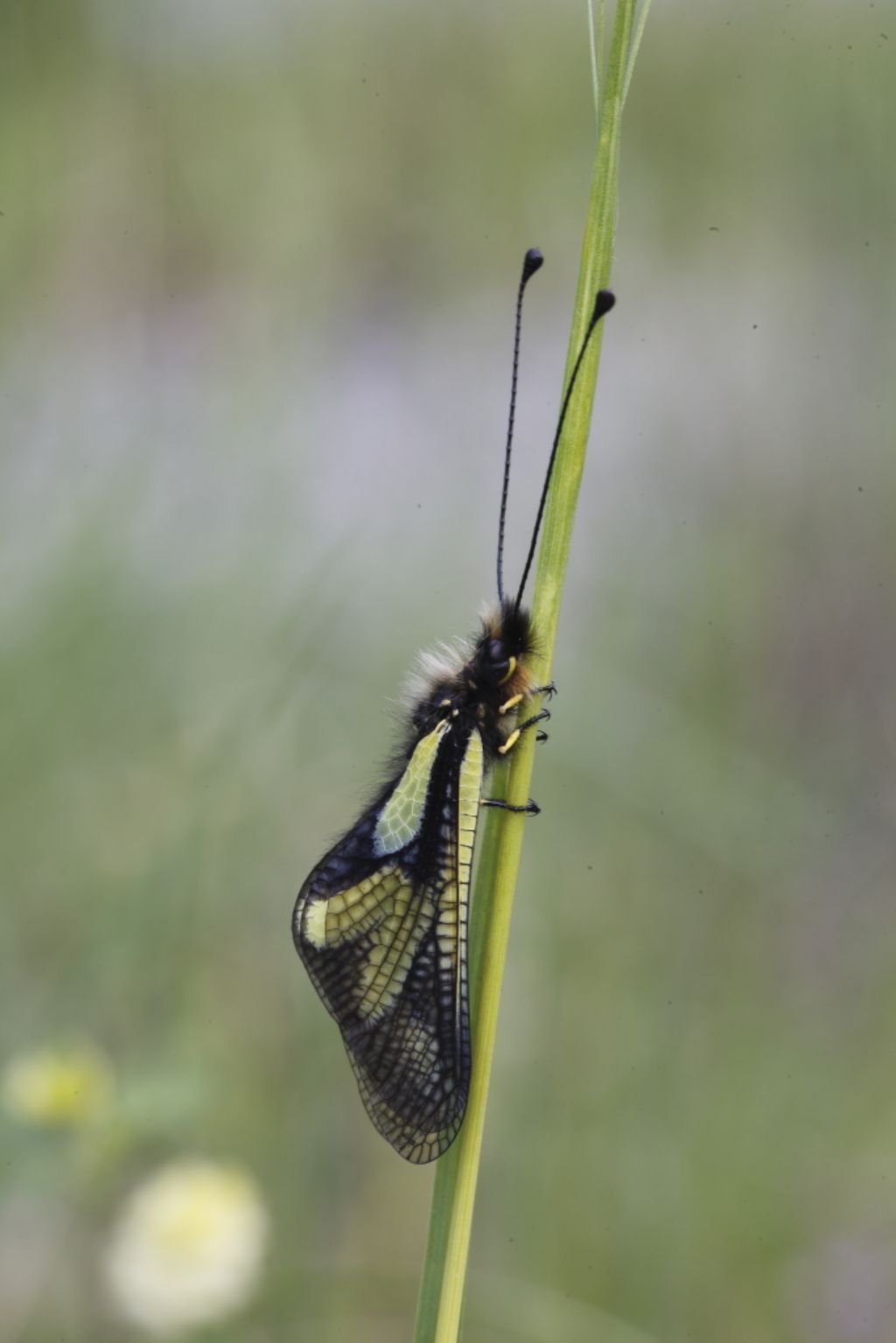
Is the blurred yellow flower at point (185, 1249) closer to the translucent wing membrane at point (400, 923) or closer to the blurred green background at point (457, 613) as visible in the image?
the blurred green background at point (457, 613)

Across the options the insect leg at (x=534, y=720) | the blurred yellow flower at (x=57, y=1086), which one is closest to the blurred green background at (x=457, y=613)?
the blurred yellow flower at (x=57, y=1086)

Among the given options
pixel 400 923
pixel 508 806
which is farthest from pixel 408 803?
pixel 508 806

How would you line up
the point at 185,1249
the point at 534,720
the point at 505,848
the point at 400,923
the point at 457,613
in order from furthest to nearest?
1. the point at 457,613
2. the point at 185,1249
3. the point at 400,923
4. the point at 534,720
5. the point at 505,848

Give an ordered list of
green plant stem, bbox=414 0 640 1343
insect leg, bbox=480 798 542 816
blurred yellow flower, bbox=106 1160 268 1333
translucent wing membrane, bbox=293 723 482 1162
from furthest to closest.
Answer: blurred yellow flower, bbox=106 1160 268 1333 → translucent wing membrane, bbox=293 723 482 1162 → insect leg, bbox=480 798 542 816 → green plant stem, bbox=414 0 640 1343

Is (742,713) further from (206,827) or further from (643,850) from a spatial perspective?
(206,827)

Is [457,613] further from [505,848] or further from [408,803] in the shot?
[505,848]

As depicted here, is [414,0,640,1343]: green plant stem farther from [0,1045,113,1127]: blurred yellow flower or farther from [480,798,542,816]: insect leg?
[0,1045,113,1127]: blurred yellow flower

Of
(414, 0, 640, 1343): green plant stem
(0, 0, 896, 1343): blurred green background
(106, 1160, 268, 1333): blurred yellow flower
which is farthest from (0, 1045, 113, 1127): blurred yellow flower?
Result: (414, 0, 640, 1343): green plant stem
